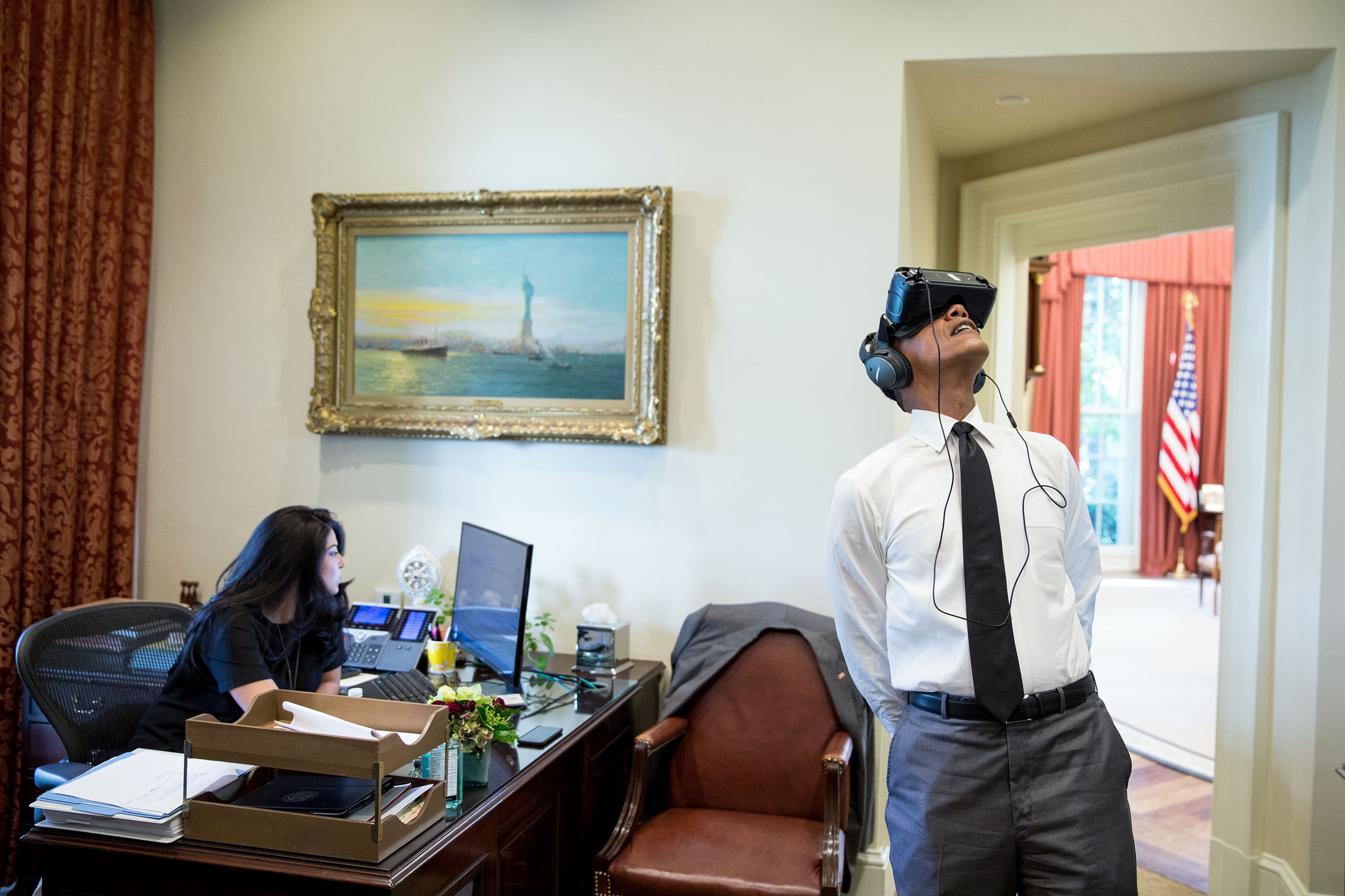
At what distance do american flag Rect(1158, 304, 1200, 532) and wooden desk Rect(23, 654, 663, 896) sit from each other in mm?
8260

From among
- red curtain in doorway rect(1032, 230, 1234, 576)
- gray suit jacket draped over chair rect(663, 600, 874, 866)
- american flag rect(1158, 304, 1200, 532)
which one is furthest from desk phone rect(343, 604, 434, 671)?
american flag rect(1158, 304, 1200, 532)

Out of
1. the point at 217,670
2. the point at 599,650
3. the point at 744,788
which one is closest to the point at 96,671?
the point at 217,670

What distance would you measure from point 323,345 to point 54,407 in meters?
0.87

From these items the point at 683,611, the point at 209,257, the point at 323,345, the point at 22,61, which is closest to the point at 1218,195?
the point at 683,611

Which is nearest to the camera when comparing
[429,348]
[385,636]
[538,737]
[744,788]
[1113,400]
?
[538,737]

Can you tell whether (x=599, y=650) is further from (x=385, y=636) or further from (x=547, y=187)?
(x=547, y=187)

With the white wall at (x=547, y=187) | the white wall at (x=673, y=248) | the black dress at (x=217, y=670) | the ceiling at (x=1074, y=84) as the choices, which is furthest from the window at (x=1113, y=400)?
the black dress at (x=217, y=670)

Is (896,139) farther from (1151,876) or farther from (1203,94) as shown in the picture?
(1151,876)

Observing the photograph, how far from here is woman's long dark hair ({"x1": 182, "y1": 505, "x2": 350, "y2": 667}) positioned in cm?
223

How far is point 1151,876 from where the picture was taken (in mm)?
3381

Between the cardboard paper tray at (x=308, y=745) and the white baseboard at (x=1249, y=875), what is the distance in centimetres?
262

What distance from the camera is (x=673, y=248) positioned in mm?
3107

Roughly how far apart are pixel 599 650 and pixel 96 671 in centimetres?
135

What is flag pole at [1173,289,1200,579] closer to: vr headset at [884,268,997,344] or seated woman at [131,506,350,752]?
vr headset at [884,268,997,344]
